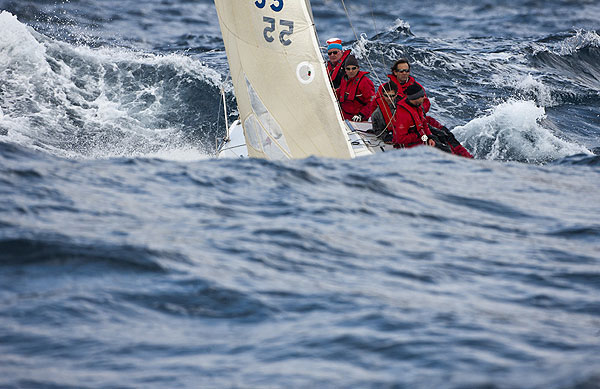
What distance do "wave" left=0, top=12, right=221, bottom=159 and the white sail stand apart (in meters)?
2.48

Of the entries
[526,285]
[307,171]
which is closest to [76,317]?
[526,285]

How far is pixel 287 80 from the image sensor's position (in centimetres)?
877

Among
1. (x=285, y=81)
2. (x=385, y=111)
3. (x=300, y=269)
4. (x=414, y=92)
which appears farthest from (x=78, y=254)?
(x=385, y=111)

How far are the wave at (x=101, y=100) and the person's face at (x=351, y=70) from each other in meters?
2.19

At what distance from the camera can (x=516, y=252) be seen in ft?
18.6

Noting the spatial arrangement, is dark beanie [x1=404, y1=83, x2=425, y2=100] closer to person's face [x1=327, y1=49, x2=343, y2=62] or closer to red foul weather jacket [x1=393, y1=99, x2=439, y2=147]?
red foul weather jacket [x1=393, y1=99, x2=439, y2=147]

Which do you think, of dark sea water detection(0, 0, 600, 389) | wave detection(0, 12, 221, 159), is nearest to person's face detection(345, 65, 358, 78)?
wave detection(0, 12, 221, 159)

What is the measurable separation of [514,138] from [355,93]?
2883 millimetres

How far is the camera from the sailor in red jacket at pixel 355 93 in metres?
11.0

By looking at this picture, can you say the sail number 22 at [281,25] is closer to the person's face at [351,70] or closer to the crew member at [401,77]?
the crew member at [401,77]

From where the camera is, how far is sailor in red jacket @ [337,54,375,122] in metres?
11.0

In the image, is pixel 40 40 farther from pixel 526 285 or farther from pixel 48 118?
pixel 526 285

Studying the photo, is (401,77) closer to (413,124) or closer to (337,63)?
(413,124)

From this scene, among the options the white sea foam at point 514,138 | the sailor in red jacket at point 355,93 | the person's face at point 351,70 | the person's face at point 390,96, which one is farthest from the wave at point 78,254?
the white sea foam at point 514,138
